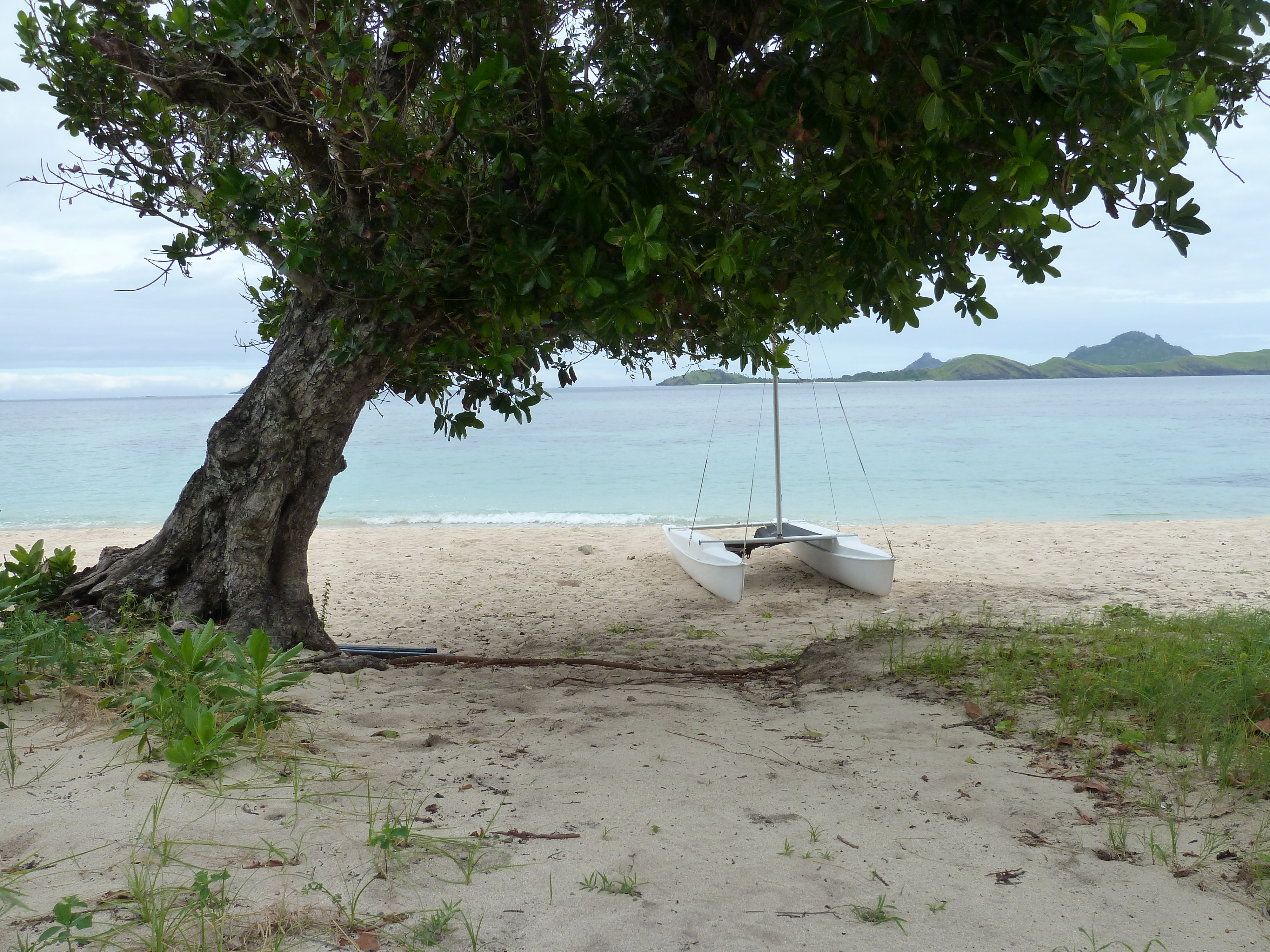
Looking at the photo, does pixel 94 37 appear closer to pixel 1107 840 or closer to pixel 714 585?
pixel 1107 840

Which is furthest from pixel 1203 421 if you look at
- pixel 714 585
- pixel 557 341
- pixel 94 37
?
pixel 94 37

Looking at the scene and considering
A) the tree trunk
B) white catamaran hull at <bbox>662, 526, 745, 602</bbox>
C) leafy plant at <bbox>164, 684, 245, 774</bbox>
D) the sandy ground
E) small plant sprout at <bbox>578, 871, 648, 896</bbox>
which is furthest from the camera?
white catamaran hull at <bbox>662, 526, 745, 602</bbox>

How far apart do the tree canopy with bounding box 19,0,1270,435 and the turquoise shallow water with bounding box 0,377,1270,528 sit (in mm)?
1052

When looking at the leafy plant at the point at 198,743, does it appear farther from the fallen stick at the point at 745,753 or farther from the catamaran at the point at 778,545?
the catamaran at the point at 778,545

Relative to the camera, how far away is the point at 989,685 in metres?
4.07

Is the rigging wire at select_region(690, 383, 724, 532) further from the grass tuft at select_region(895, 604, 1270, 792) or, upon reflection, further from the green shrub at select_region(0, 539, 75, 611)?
the green shrub at select_region(0, 539, 75, 611)

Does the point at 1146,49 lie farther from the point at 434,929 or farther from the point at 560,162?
the point at 434,929

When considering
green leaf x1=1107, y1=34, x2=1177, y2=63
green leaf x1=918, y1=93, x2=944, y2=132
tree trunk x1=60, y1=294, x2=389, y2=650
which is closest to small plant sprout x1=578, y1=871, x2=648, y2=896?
green leaf x1=918, y1=93, x2=944, y2=132

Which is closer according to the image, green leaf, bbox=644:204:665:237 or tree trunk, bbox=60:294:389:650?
green leaf, bbox=644:204:665:237

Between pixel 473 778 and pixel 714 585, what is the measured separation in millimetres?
5902

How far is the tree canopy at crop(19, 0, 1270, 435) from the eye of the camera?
2607mm

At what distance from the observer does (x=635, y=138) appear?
3.54 meters

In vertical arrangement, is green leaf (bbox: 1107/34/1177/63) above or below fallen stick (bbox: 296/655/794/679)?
above

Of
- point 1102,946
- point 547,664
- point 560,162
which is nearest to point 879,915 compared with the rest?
point 1102,946
